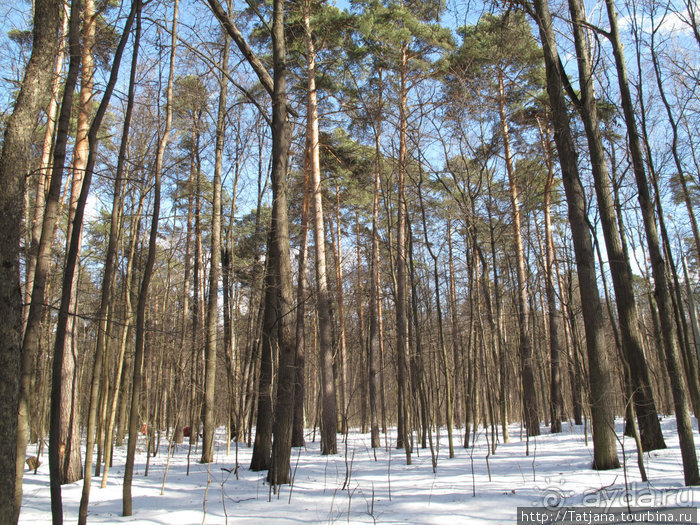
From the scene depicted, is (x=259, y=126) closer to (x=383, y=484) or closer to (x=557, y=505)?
(x=383, y=484)

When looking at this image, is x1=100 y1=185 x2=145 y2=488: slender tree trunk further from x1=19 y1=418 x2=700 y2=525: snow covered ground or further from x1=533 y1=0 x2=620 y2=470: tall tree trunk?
x1=533 y1=0 x2=620 y2=470: tall tree trunk

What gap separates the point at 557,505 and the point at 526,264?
1078cm

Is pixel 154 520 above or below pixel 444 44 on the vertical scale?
below

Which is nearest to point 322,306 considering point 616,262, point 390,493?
point 390,493

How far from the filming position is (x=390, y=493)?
5.13 meters

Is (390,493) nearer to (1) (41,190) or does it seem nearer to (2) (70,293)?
(2) (70,293)

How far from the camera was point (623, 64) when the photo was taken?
17.7 feet

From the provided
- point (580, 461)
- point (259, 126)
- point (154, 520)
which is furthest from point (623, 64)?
point (259, 126)

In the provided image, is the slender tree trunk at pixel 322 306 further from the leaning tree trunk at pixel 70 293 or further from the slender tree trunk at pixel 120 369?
the leaning tree trunk at pixel 70 293

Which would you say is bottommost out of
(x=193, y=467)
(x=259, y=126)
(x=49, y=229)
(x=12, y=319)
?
(x=193, y=467)

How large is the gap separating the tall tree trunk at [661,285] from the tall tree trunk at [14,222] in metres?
5.82

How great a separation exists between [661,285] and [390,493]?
383 cm

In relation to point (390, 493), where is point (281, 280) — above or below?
above

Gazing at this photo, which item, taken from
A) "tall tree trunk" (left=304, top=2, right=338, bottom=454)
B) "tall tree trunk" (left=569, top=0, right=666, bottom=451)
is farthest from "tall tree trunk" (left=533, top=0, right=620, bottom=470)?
"tall tree trunk" (left=304, top=2, right=338, bottom=454)
